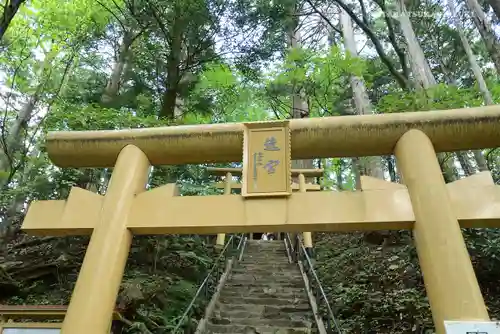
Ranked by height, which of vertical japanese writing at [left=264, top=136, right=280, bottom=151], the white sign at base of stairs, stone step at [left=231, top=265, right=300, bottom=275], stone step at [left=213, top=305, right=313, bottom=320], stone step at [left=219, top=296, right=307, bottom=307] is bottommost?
the white sign at base of stairs

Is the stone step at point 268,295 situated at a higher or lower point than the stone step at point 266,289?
lower

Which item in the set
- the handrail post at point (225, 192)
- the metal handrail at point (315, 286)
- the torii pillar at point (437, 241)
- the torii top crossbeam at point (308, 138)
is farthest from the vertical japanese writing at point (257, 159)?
the handrail post at point (225, 192)

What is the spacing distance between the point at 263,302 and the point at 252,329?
1.15 metres

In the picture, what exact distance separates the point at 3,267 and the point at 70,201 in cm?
503

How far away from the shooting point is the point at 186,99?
35.9ft

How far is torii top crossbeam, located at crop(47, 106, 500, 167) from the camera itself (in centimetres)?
390

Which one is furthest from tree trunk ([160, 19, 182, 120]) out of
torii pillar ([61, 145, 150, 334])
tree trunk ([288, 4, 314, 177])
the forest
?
torii pillar ([61, 145, 150, 334])

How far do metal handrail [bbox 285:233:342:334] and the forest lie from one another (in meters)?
0.37

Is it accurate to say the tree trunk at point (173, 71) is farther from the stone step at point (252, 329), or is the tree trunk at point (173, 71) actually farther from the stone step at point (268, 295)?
the stone step at point (252, 329)

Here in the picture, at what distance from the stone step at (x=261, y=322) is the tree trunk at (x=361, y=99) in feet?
15.4

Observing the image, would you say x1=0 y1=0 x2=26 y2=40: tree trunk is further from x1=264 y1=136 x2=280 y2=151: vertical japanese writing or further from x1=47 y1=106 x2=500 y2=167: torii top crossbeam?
x1=264 y1=136 x2=280 y2=151: vertical japanese writing

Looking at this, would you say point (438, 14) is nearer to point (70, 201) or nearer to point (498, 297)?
point (498, 297)

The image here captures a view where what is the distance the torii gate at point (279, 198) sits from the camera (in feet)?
10.8

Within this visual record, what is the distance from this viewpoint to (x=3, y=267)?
7715 mm
